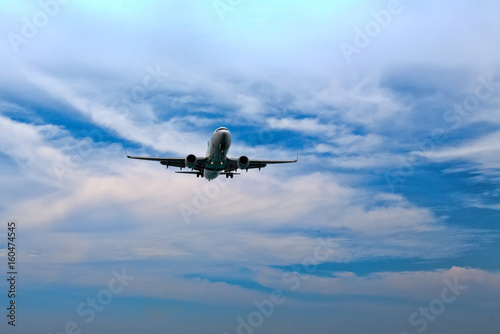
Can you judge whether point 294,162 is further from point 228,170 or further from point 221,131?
point 221,131

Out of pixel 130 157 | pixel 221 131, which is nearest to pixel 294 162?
pixel 221 131

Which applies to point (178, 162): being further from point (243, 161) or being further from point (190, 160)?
point (243, 161)

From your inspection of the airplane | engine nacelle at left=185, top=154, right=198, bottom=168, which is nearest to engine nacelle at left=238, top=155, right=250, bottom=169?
the airplane

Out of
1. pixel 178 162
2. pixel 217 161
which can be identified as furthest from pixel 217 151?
pixel 178 162

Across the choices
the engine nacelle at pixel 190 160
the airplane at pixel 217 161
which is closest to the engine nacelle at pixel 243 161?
the airplane at pixel 217 161

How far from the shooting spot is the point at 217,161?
3711 inches


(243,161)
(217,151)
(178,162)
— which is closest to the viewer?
(217,151)

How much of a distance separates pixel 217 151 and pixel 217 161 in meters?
3.30

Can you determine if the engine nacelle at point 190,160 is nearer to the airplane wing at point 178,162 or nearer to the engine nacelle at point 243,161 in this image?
the airplane wing at point 178,162

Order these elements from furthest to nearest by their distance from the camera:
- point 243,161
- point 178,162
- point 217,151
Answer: point 178,162 → point 243,161 → point 217,151

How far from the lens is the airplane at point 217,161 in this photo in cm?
8969

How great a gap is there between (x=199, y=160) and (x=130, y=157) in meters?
11.1

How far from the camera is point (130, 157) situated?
9600cm

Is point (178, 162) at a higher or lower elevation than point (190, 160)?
higher
